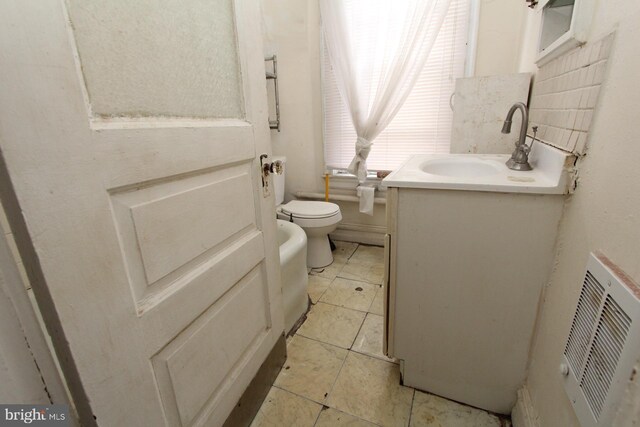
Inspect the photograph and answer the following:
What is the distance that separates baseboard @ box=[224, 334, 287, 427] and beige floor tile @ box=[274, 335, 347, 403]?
0.05 metres

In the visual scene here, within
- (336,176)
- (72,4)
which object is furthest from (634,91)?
(336,176)

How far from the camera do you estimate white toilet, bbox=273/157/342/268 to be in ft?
6.59

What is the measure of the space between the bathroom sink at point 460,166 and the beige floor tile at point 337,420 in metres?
1.07

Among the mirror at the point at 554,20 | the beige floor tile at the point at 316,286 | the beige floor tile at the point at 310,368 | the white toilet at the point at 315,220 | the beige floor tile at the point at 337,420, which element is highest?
the mirror at the point at 554,20

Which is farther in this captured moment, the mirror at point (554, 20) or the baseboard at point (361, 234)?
the baseboard at point (361, 234)

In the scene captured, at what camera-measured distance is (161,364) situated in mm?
673

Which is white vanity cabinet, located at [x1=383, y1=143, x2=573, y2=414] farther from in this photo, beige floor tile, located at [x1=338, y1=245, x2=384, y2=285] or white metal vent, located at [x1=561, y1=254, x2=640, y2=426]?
beige floor tile, located at [x1=338, y1=245, x2=384, y2=285]

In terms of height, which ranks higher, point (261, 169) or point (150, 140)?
point (150, 140)

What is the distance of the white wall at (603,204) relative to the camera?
58 centimetres

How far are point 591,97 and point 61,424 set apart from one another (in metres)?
1.37

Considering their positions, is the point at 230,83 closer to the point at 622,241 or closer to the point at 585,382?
the point at 622,241

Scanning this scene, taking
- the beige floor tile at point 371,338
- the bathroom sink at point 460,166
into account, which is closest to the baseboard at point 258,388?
the beige floor tile at point 371,338

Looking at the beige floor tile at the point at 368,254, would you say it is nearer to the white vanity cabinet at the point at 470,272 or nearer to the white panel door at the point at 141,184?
the white vanity cabinet at the point at 470,272

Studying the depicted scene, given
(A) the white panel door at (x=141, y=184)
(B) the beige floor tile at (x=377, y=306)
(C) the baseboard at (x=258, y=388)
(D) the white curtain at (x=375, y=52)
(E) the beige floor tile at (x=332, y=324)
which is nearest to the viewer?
(A) the white panel door at (x=141, y=184)
